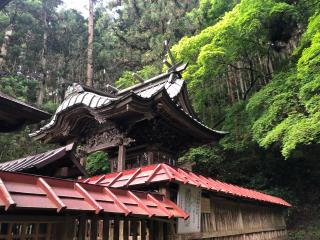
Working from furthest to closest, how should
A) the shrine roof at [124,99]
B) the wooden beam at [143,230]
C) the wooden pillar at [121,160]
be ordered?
the wooden pillar at [121,160]
the shrine roof at [124,99]
the wooden beam at [143,230]

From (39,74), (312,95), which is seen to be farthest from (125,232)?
(39,74)

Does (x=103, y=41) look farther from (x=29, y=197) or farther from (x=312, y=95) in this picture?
(x=29, y=197)

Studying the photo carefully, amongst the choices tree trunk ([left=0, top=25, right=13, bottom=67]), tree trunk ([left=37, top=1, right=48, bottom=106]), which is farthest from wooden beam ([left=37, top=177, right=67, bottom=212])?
tree trunk ([left=0, top=25, right=13, bottom=67])

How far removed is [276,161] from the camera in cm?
1811

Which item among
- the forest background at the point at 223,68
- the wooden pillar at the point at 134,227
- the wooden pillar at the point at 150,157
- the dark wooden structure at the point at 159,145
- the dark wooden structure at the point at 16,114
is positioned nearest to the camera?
the dark wooden structure at the point at 16,114

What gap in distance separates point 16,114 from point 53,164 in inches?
105

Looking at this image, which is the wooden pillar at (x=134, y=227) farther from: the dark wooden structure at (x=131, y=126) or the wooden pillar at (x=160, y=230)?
the dark wooden structure at (x=131, y=126)

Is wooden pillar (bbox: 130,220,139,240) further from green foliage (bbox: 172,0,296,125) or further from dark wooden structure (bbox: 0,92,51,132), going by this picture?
green foliage (bbox: 172,0,296,125)

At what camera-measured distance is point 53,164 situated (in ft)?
25.2

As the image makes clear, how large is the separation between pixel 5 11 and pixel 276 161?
902 inches

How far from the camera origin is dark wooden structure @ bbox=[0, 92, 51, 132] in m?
5.04

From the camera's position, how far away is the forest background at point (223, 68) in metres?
13.0

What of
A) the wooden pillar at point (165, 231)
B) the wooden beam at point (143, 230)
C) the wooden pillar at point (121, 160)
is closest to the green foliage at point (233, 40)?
the wooden pillar at point (121, 160)

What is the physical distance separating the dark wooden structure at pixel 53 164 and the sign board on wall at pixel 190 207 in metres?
2.45
